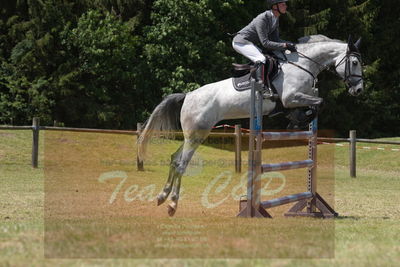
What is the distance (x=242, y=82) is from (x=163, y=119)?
4.14ft

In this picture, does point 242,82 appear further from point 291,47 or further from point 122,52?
point 122,52

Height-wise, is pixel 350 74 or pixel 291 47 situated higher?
pixel 291 47

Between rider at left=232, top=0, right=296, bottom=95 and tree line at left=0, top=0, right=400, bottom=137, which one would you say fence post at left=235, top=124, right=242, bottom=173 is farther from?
tree line at left=0, top=0, right=400, bottom=137

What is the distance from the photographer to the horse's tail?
752cm

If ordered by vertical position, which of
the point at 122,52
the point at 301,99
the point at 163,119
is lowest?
the point at 163,119

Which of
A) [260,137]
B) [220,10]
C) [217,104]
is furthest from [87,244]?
[220,10]

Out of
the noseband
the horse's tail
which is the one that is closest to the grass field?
the horse's tail

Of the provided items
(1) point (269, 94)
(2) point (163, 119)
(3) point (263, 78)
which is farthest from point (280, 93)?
(2) point (163, 119)

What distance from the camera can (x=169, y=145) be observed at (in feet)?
60.6

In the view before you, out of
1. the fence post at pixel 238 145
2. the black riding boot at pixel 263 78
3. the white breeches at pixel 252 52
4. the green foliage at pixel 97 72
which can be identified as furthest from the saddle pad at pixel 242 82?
the green foliage at pixel 97 72

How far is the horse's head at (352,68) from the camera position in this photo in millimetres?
7113

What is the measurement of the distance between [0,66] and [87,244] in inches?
848

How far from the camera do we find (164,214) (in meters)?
7.34

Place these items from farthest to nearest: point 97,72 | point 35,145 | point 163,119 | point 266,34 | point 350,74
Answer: point 97,72
point 35,145
point 163,119
point 350,74
point 266,34
